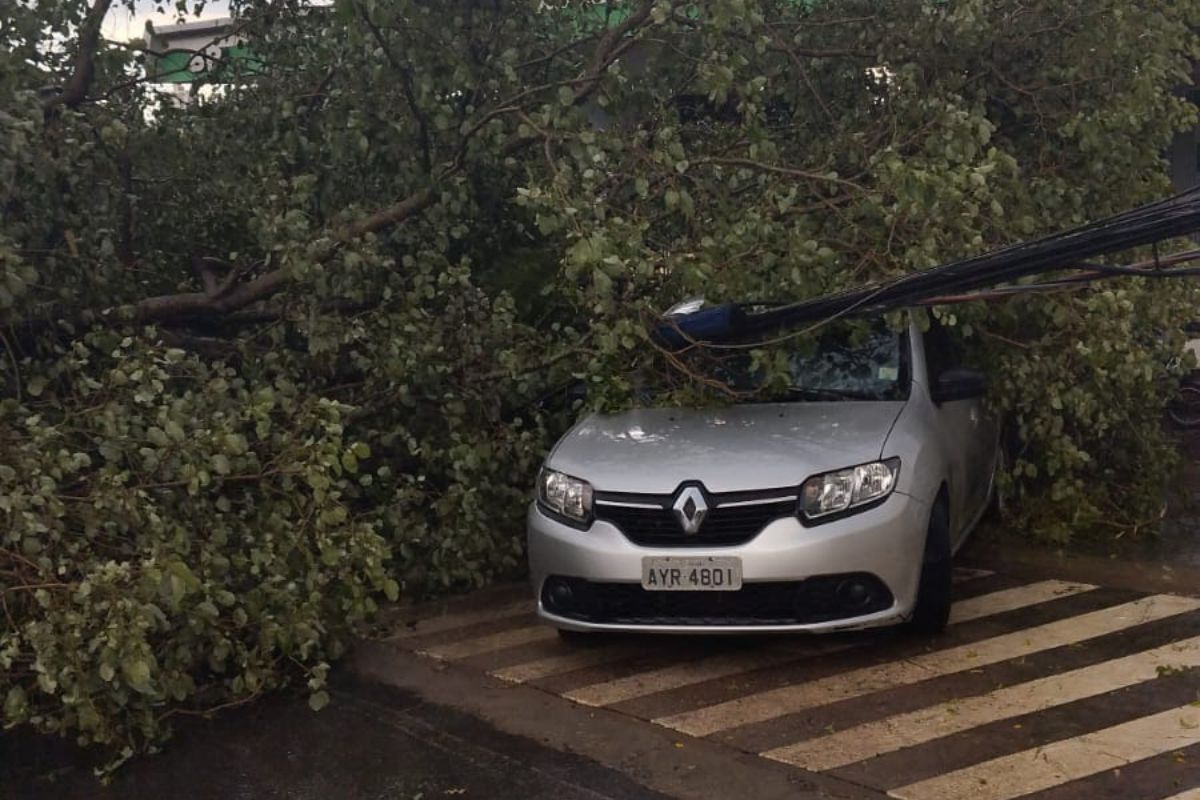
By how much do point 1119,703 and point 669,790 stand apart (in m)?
1.92

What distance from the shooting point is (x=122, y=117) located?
6812 mm

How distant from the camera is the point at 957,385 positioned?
6.26 meters

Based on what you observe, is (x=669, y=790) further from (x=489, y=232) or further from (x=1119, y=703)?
(x=489, y=232)

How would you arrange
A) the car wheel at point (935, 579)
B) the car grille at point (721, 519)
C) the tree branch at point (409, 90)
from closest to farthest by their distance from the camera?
the car grille at point (721, 519) → the car wheel at point (935, 579) → the tree branch at point (409, 90)

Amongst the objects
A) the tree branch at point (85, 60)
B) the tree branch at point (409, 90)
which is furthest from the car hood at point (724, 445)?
Answer: the tree branch at point (85, 60)

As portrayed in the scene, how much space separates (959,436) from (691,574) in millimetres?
2018

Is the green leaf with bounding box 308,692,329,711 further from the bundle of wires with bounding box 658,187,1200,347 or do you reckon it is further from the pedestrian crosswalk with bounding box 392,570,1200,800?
the bundle of wires with bounding box 658,187,1200,347

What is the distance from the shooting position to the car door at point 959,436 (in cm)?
636

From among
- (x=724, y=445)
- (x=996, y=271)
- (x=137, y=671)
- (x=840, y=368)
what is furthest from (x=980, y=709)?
(x=137, y=671)

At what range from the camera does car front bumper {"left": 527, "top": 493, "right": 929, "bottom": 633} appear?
5.31 meters

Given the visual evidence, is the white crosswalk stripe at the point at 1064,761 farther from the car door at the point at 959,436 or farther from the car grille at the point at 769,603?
the car door at the point at 959,436

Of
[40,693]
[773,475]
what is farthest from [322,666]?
[773,475]

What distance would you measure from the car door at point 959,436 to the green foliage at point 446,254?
22 centimetres

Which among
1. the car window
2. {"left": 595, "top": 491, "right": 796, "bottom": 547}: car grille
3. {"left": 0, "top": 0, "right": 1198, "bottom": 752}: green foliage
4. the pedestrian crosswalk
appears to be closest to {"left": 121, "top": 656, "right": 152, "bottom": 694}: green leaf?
{"left": 0, "top": 0, "right": 1198, "bottom": 752}: green foliage
